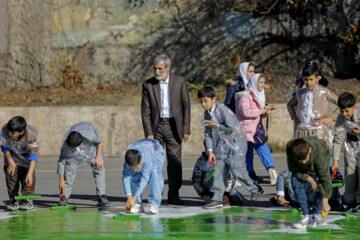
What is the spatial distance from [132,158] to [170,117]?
5.27 ft

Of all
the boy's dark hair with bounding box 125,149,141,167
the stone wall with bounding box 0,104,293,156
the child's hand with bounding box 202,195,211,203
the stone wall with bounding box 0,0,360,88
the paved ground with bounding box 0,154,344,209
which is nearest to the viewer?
the boy's dark hair with bounding box 125,149,141,167

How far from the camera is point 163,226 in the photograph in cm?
854

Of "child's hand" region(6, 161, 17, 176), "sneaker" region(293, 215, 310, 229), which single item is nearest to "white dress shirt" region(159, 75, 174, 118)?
"child's hand" region(6, 161, 17, 176)

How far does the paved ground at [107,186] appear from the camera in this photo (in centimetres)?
1056

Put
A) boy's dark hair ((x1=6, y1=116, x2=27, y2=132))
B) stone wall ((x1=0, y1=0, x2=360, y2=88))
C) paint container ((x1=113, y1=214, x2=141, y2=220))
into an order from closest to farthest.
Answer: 1. paint container ((x1=113, y1=214, x2=141, y2=220))
2. boy's dark hair ((x1=6, y1=116, x2=27, y2=132))
3. stone wall ((x1=0, y1=0, x2=360, y2=88))

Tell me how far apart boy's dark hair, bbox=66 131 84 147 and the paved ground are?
965 mm

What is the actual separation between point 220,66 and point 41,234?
36.2ft

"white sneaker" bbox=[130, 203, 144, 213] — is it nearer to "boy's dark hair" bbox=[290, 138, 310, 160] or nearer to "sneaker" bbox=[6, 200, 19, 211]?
"sneaker" bbox=[6, 200, 19, 211]

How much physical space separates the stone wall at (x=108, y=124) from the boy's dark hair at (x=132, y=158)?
6.84 m

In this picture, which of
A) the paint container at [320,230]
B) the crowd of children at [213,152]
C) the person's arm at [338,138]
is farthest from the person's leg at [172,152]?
the paint container at [320,230]

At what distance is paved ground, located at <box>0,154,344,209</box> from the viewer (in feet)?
34.7

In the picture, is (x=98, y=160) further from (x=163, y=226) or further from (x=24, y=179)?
(x=163, y=226)

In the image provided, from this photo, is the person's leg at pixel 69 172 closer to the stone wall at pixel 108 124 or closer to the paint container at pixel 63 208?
the paint container at pixel 63 208

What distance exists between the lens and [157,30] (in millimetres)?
18812
